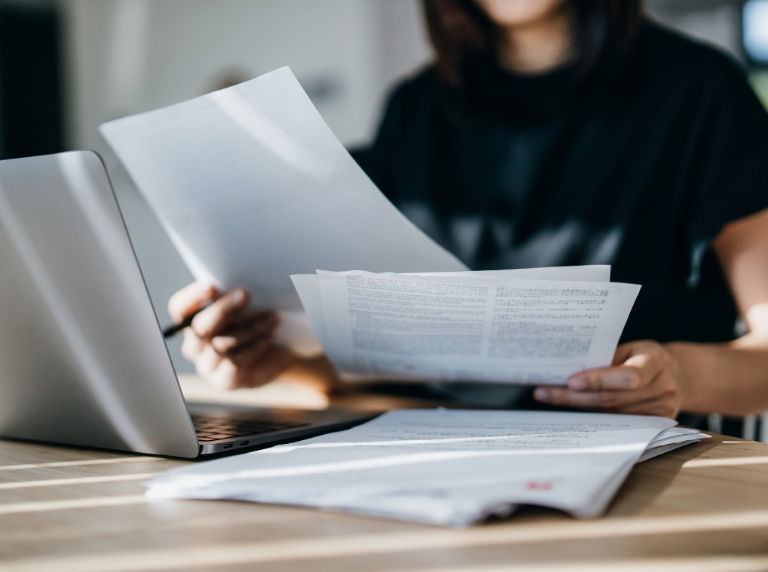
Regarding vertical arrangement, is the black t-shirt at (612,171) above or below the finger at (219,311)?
above

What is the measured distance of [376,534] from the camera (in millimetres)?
386

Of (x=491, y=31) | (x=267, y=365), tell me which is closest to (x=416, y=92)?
(x=491, y=31)

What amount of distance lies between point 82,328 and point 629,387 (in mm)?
450

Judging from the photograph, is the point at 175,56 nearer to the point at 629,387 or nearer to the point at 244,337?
the point at 244,337

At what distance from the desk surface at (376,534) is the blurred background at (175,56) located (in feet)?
8.13

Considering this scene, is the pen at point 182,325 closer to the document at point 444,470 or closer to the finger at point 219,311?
the finger at point 219,311

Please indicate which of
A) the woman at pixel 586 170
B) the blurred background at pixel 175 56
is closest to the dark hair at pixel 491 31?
the woman at pixel 586 170

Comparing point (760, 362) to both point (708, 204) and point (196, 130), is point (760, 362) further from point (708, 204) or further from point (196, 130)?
point (196, 130)

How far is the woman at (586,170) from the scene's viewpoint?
0.89 meters

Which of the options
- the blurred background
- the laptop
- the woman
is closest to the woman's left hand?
the woman

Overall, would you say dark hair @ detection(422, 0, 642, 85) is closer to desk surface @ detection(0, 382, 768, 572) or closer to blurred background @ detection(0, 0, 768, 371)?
desk surface @ detection(0, 382, 768, 572)

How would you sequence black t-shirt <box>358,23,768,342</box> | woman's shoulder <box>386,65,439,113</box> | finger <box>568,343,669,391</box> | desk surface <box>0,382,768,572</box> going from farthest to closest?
1. woman's shoulder <box>386,65,439,113</box>
2. black t-shirt <box>358,23,768,342</box>
3. finger <box>568,343,669,391</box>
4. desk surface <box>0,382,768,572</box>

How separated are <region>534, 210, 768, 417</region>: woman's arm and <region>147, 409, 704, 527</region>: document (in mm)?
41

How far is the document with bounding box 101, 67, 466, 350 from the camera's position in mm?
614
